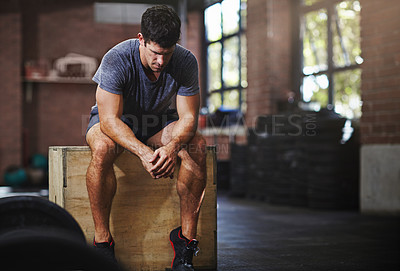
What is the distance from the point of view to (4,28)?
29.2 feet

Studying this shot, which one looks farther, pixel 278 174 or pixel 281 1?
pixel 281 1

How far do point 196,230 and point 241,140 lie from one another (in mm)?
5040

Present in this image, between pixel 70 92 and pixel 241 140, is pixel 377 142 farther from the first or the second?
pixel 70 92

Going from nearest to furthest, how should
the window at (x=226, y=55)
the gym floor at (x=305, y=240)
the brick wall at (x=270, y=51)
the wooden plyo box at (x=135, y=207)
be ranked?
the wooden plyo box at (x=135, y=207) → the gym floor at (x=305, y=240) → the brick wall at (x=270, y=51) → the window at (x=226, y=55)

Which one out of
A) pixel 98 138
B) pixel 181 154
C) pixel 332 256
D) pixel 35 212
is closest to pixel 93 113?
pixel 98 138

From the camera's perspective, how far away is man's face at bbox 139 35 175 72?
194cm

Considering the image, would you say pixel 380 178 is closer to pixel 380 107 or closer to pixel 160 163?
pixel 380 107

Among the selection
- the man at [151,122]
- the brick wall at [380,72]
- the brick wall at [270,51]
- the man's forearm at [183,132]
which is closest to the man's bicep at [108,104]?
the man at [151,122]

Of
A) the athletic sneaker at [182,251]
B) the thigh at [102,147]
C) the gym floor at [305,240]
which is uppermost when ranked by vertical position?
the thigh at [102,147]

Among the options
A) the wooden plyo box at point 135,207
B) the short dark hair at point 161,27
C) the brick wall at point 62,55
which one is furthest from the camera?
the brick wall at point 62,55

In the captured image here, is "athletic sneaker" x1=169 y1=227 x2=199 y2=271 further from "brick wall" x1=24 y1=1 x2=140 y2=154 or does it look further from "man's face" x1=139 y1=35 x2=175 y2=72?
"brick wall" x1=24 y1=1 x2=140 y2=154

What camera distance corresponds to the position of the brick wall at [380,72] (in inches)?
168

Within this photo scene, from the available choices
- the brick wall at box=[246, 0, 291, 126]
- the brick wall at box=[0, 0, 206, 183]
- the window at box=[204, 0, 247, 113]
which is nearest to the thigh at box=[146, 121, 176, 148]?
the brick wall at box=[246, 0, 291, 126]

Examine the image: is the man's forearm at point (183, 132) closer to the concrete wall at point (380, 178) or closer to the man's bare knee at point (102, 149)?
the man's bare knee at point (102, 149)
